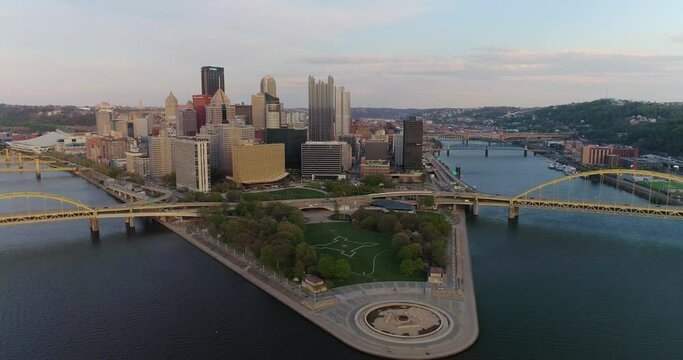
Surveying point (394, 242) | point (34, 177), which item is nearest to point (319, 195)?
point (394, 242)

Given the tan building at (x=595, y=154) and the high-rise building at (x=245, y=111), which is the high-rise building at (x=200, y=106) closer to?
the high-rise building at (x=245, y=111)

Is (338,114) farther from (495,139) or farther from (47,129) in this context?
(47,129)

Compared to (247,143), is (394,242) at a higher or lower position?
lower

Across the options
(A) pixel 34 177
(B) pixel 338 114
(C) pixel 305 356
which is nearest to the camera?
(C) pixel 305 356

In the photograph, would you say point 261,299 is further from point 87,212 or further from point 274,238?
point 87,212

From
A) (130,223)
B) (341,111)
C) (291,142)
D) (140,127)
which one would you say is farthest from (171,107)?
(130,223)

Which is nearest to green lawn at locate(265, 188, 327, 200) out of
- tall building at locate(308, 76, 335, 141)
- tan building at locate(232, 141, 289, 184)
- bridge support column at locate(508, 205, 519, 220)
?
tan building at locate(232, 141, 289, 184)

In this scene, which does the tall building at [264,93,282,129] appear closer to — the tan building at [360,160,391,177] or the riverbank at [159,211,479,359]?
the tan building at [360,160,391,177]

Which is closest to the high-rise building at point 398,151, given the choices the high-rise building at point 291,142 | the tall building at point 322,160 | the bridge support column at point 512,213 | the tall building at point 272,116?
the tall building at point 322,160

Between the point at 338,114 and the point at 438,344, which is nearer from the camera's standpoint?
the point at 438,344
